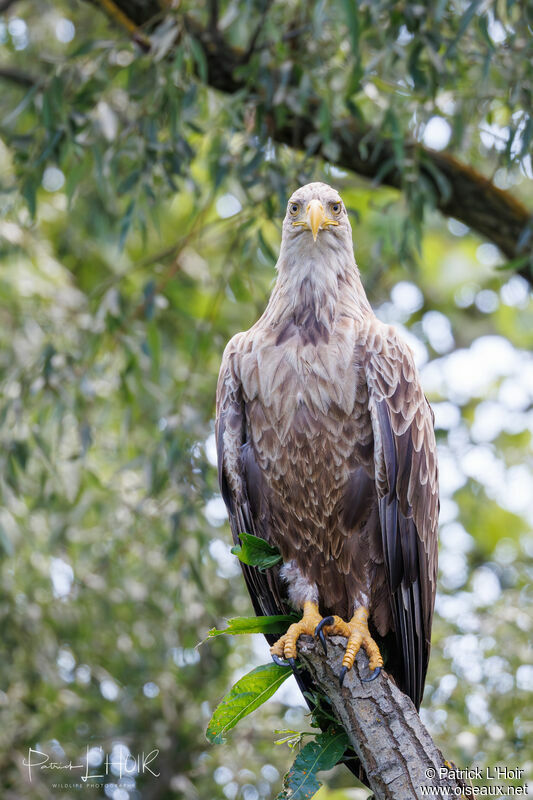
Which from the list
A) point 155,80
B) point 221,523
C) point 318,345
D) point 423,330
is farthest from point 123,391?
point 423,330

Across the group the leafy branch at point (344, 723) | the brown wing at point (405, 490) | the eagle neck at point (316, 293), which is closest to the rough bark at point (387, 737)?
the leafy branch at point (344, 723)

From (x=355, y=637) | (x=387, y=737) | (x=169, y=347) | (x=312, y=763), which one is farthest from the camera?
(x=169, y=347)

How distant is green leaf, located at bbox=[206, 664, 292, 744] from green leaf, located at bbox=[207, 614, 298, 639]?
152 millimetres

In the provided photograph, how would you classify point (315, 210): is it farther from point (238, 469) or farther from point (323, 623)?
point (323, 623)

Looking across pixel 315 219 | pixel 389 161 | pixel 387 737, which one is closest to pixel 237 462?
pixel 315 219

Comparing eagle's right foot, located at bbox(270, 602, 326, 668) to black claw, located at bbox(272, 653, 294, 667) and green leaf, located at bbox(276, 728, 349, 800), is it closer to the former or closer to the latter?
black claw, located at bbox(272, 653, 294, 667)

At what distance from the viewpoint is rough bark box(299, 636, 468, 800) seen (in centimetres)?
276

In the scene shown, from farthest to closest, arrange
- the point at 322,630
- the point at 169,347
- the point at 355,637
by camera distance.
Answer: the point at 169,347 < the point at 322,630 < the point at 355,637

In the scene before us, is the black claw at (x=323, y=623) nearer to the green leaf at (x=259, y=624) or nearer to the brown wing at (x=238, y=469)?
the green leaf at (x=259, y=624)

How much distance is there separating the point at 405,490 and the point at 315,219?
43.9 inches

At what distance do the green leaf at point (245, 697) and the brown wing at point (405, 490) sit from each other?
1.86ft

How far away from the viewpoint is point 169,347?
24.4 feet

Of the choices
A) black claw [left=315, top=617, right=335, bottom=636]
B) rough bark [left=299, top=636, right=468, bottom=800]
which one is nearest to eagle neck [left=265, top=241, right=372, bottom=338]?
black claw [left=315, top=617, right=335, bottom=636]

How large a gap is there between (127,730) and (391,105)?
15.4ft
